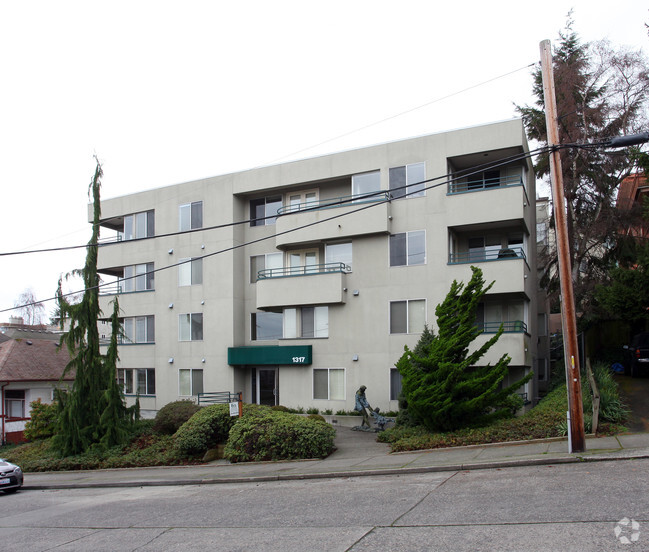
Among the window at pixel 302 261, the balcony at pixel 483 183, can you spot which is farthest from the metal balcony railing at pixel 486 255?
the window at pixel 302 261

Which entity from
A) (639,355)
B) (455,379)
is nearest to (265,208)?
(455,379)

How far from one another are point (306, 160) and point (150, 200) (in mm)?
9197

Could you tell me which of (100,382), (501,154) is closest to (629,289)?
(501,154)

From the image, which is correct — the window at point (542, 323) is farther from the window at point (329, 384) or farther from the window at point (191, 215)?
the window at point (191, 215)

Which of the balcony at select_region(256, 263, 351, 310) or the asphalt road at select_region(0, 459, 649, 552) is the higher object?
the balcony at select_region(256, 263, 351, 310)

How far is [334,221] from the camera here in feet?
81.6

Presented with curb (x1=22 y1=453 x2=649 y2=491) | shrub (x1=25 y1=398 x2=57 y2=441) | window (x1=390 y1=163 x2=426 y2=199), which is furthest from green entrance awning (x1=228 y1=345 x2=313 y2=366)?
curb (x1=22 y1=453 x2=649 y2=491)

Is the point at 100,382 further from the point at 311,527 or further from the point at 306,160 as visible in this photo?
the point at 311,527

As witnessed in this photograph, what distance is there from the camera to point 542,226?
1601 inches

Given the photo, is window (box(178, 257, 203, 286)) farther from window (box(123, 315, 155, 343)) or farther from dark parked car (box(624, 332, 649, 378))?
dark parked car (box(624, 332, 649, 378))

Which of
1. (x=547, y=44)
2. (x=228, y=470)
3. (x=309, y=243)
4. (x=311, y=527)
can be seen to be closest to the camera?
(x=311, y=527)

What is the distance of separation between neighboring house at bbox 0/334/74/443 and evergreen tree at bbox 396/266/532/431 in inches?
822

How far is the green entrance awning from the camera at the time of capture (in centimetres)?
2511

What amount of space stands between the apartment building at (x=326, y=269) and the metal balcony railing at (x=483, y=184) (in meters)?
0.10
